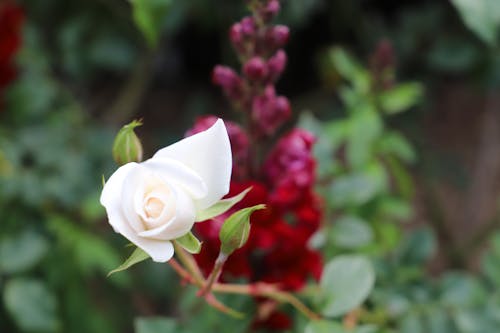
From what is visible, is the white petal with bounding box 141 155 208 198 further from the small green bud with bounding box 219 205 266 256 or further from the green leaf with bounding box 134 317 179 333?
the green leaf with bounding box 134 317 179 333

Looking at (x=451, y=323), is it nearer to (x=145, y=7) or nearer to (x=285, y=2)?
(x=145, y=7)

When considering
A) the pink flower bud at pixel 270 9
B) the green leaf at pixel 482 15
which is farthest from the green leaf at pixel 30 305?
the green leaf at pixel 482 15

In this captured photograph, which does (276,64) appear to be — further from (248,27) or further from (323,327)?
(323,327)

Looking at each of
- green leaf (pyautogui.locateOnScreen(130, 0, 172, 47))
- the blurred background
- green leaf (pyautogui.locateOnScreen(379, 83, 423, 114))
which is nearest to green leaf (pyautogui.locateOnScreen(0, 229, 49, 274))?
the blurred background

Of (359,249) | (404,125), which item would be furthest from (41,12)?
(359,249)

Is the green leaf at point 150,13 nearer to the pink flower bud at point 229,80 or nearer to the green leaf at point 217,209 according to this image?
the pink flower bud at point 229,80

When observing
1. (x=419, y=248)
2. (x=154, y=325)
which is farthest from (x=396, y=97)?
(x=154, y=325)
